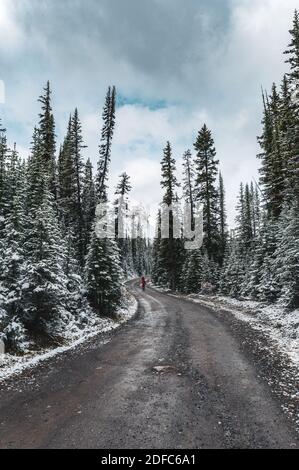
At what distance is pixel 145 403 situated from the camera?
764cm

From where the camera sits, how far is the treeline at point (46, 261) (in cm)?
1354

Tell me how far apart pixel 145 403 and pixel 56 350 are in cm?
630

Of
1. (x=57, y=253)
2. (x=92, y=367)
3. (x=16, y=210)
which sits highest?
(x=16, y=210)

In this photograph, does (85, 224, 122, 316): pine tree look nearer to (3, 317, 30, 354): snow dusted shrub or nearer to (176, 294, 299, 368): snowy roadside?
(176, 294, 299, 368): snowy roadside

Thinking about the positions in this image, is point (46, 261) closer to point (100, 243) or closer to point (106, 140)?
point (100, 243)

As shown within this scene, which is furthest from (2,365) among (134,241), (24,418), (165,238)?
(134,241)

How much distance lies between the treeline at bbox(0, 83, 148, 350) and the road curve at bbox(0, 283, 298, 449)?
8.61ft

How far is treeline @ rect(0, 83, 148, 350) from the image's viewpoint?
13.5 metres

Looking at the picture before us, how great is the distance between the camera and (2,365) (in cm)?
1063

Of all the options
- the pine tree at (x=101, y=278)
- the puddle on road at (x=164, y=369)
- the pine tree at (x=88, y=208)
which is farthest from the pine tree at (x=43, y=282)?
the pine tree at (x=88, y=208)

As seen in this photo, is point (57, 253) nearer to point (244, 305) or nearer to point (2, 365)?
point (2, 365)

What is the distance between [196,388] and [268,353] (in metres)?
4.39

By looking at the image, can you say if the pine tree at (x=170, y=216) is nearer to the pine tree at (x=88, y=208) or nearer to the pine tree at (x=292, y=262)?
the pine tree at (x=88, y=208)

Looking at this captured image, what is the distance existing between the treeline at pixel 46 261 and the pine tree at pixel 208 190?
540 inches
